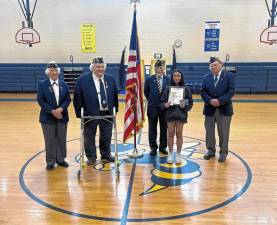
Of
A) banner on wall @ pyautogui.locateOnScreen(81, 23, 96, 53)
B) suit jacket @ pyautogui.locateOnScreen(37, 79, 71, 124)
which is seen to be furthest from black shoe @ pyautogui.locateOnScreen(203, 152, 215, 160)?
banner on wall @ pyautogui.locateOnScreen(81, 23, 96, 53)

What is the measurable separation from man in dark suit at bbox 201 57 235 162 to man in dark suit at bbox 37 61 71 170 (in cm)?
238

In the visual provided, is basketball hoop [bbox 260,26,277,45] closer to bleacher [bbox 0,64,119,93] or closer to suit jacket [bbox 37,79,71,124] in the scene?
bleacher [bbox 0,64,119,93]

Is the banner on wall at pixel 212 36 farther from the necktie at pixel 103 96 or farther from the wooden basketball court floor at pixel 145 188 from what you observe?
the necktie at pixel 103 96

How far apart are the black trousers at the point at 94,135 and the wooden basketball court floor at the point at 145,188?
0.93 ft

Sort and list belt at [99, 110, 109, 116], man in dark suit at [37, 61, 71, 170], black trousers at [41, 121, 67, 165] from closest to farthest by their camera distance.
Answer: man in dark suit at [37, 61, 71, 170] → black trousers at [41, 121, 67, 165] → belt at [99, 110, 109, 116]

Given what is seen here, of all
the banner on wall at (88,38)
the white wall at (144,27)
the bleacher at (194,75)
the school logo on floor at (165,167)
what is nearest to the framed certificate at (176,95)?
the school logo on floor at (165,167)

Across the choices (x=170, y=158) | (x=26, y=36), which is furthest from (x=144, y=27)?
(x=170, y=158)

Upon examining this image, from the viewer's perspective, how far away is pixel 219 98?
5254mm

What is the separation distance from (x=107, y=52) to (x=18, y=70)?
401 cm

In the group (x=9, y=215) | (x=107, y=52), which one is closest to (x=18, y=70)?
(x=107, y=52)

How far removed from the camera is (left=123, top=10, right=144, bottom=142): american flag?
5.54m

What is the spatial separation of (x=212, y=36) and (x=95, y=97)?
934 cm

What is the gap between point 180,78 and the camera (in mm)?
5148

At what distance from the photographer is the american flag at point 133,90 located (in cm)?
554
